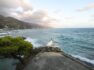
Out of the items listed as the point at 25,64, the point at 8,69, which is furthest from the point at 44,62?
the point at 8,69

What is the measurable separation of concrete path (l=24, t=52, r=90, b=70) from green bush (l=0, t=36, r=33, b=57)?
6.20ft

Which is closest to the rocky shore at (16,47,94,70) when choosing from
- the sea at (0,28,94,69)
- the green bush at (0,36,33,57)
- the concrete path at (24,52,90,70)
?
the concrete path at (24,52,90,70)

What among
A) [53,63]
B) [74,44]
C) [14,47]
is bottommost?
[74,44]

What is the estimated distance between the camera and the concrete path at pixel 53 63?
12.3 meters

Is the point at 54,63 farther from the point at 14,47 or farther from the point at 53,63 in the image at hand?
the point at 14,47

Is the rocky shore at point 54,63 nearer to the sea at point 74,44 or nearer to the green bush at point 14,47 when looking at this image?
the green bush at point 14,47

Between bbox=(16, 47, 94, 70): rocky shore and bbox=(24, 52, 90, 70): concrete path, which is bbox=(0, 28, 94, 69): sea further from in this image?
bbox=(24, 52, 90, 70): concrete path

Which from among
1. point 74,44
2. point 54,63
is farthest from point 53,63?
point 74,44

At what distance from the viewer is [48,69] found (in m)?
12.5

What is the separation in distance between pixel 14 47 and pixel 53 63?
436 centimetres

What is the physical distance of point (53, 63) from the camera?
12.8m

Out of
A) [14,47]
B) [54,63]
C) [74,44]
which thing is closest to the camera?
[54,63]

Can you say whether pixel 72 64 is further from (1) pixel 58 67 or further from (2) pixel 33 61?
(2) pixel 33 61

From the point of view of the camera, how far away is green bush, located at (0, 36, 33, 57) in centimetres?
1451
